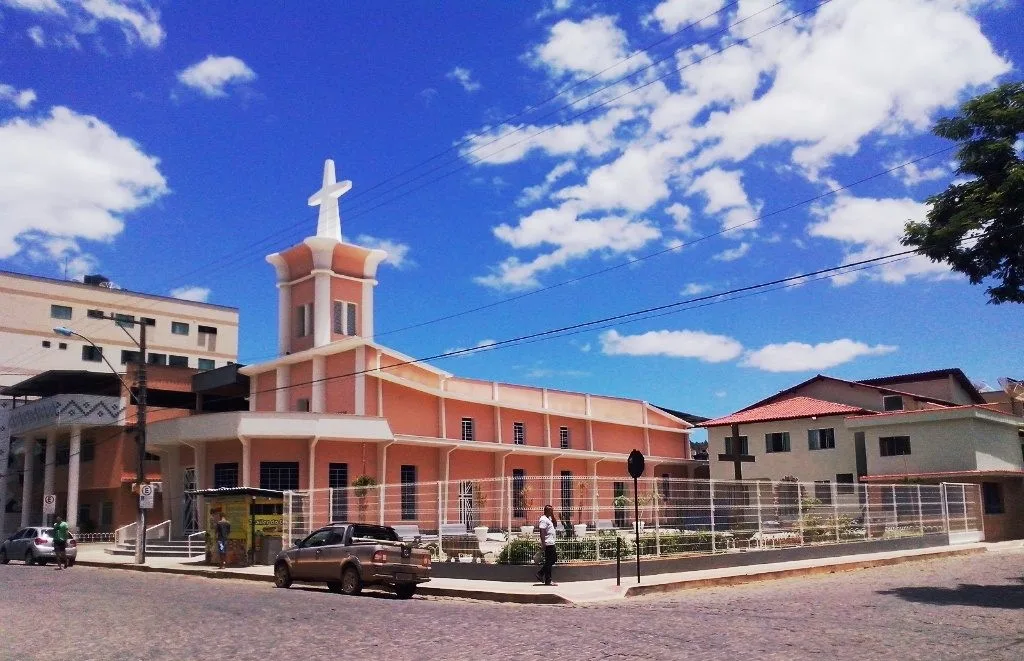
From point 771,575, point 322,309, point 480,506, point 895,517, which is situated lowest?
point 771,575

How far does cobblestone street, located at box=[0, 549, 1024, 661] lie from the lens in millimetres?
11008

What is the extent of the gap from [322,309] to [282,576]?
2352cm

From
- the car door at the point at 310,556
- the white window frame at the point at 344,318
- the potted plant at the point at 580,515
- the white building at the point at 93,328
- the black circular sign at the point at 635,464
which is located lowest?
the car door at the point at 310,556

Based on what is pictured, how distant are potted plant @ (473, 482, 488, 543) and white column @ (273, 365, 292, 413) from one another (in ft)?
73.7

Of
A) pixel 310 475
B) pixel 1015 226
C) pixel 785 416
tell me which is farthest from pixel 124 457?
pixel 1015 226

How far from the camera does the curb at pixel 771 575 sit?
1952 centimetres

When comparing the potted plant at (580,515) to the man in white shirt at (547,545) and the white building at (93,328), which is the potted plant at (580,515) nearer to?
the man in white shirt at (547,545)

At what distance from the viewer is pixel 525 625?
13.7 m

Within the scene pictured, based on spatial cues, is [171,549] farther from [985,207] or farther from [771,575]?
[985,207]

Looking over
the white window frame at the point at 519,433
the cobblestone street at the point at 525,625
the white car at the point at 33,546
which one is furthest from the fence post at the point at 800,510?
the white car at the point at 33,546

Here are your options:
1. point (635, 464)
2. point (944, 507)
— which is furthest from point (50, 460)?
point (944, 507)

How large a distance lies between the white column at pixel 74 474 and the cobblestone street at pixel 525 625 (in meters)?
28.6

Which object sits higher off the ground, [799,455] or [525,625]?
[799,455]

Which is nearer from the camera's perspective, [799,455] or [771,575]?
[771,575]
